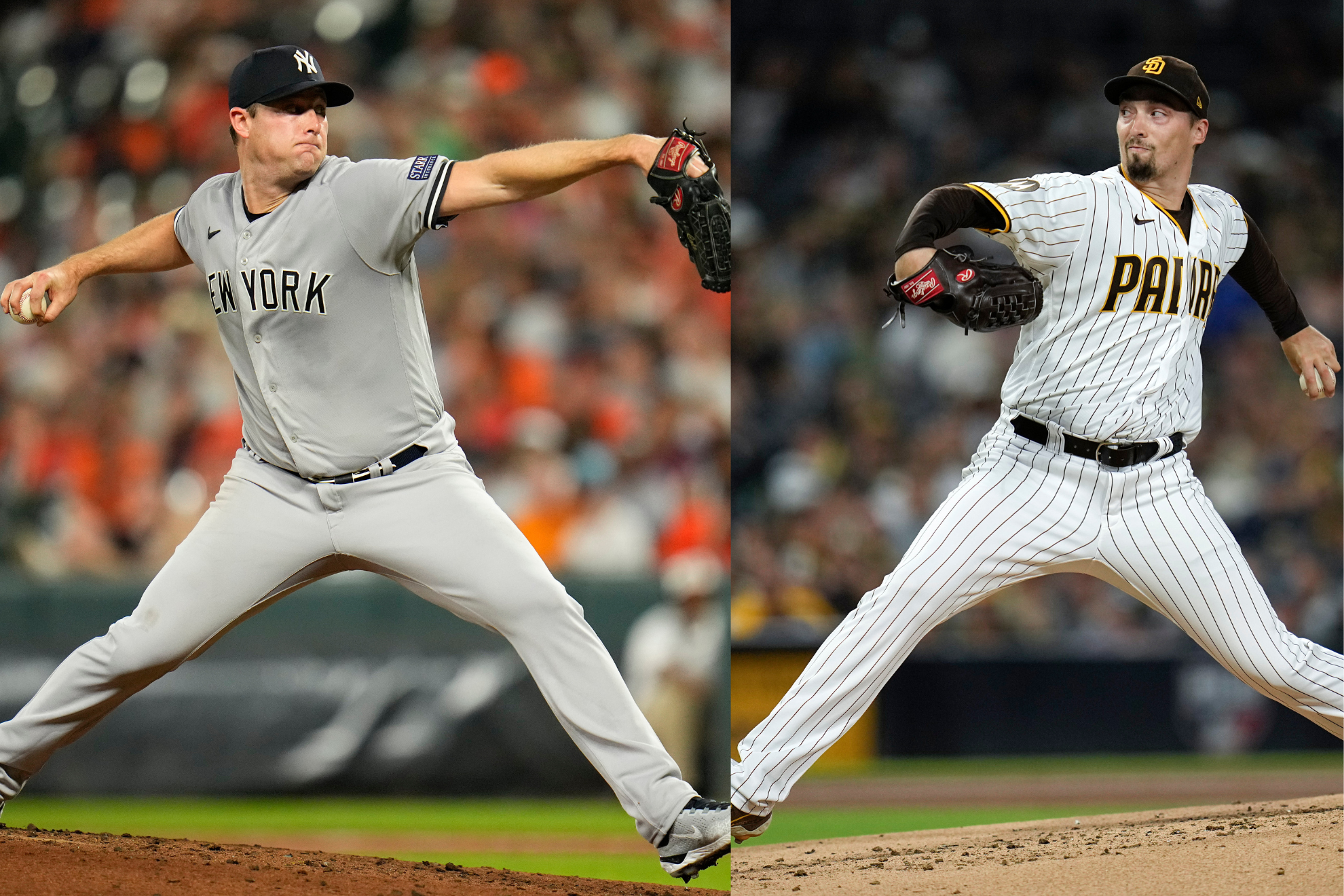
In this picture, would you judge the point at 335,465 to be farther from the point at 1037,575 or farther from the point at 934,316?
the point at 934,316

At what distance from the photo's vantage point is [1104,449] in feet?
10.6

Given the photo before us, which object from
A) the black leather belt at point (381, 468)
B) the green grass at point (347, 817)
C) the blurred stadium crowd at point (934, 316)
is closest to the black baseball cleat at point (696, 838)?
the black leather belt at point (381, 468)

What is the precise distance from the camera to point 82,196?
7926mm

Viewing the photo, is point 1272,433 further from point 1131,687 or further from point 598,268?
point 598,268

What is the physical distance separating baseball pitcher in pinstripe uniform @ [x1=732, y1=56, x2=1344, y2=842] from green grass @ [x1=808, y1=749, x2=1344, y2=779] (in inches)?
163

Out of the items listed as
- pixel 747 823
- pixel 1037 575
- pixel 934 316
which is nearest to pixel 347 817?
pixel 747 823

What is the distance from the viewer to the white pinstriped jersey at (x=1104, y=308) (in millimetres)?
3229

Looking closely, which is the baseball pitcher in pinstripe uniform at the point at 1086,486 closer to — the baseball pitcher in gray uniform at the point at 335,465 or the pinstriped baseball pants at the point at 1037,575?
the pinstriped baseball pants at the point at 1037,575

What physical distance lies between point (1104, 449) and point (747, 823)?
123cm

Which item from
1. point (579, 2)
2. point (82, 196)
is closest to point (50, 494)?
point (82, 196)

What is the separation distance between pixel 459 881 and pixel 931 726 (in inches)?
189

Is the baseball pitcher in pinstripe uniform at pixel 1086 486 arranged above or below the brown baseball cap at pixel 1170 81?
below

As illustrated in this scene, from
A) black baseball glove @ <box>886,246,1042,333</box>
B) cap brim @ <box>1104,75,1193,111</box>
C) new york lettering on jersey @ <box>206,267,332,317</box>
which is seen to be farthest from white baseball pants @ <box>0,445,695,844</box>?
cap brim @ <box>1104,75,1193,111</box>

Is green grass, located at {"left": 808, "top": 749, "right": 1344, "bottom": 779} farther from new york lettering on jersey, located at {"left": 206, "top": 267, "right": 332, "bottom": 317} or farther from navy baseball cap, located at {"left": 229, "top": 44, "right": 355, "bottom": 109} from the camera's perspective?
navy baseball cap, located at {"left": 229, "top": 44, "right": 355, "bottom": 109}
